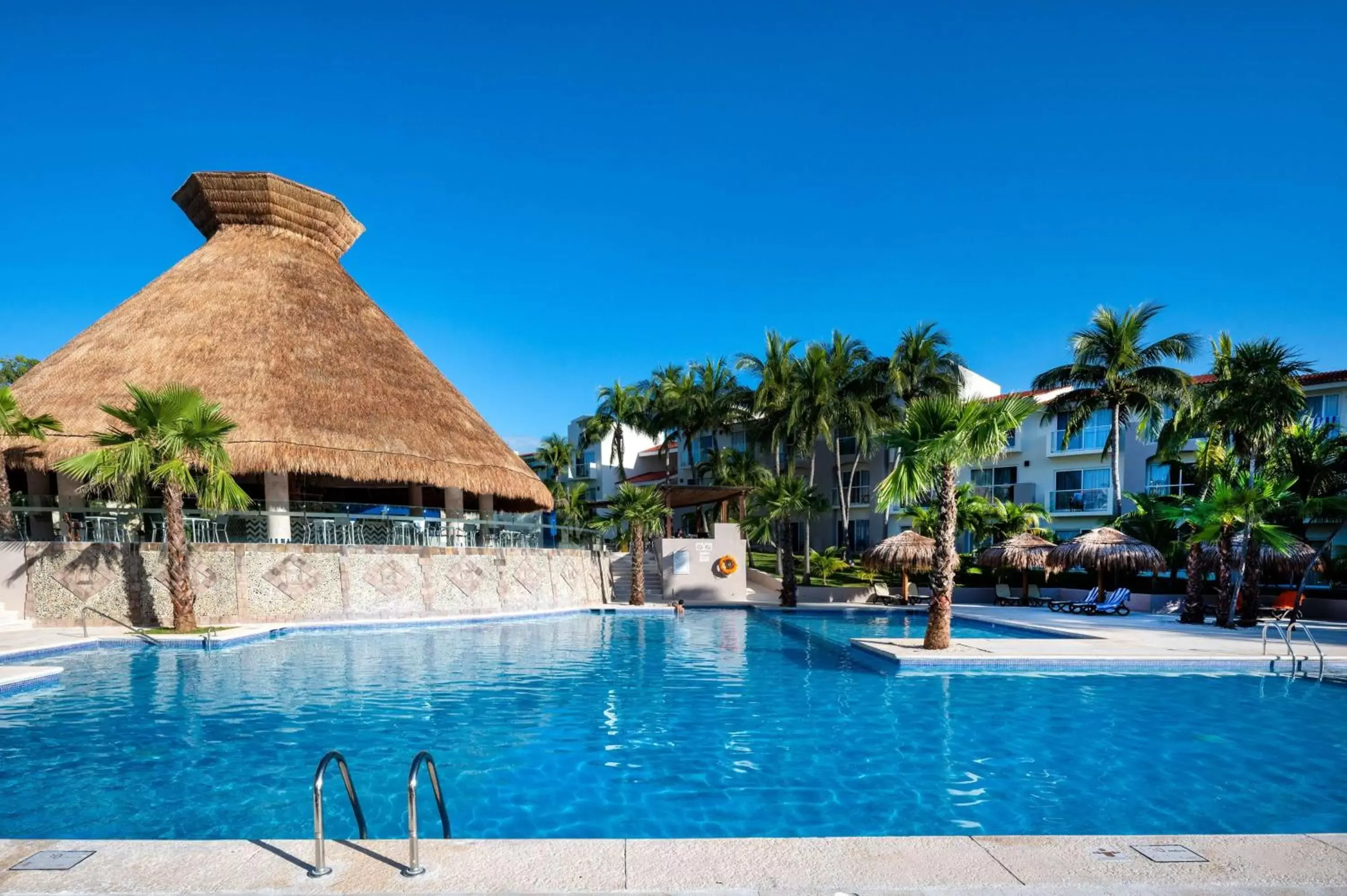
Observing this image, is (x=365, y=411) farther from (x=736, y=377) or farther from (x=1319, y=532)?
(x=1319, y=532)

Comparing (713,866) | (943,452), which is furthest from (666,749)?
(943,452)

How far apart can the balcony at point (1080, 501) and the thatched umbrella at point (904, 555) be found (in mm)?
11752

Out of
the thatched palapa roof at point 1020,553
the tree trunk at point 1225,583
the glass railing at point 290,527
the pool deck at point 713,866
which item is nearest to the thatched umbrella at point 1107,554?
the thatched palapa roof at point 1020,553

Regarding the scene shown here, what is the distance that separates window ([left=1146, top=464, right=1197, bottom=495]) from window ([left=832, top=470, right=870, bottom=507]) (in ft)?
42.0

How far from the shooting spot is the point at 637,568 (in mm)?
24000

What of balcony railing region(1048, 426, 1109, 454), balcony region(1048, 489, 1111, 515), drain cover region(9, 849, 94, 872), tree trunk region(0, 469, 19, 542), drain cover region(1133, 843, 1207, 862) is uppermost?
balcony railing region(1048, 426, 1109, 454)

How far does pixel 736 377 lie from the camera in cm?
3978

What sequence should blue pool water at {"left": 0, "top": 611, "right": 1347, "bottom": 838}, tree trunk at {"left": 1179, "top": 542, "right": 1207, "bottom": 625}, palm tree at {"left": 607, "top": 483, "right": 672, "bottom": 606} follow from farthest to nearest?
1. palm tree at {"left": 607, "top": 483, "right": 672, "bottom": 606}
2. tree trunk at {"left": 1179, "top": 542, "right": 1207, "bottom": 625}
3. blue pool water at {"left": 0, "top": 611, "right": 1347, "bottom": 838}

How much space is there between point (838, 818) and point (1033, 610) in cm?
1884

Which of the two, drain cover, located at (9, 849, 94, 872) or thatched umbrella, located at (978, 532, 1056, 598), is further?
thatched umbrella, located at (978, 532, 1056, 598)

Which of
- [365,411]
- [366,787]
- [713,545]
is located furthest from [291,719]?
[713,545]

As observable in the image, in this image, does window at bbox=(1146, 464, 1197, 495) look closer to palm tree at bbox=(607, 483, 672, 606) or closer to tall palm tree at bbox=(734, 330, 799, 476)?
tall palm tree at bbox=(734, 330, 799, 476)

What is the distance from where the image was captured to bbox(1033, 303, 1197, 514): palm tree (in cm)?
2805

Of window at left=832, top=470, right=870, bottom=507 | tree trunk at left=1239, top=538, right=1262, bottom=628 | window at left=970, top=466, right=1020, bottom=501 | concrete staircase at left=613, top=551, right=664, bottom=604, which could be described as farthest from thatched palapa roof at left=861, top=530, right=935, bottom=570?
window at left=832, top=470, right=870, bottom=507
